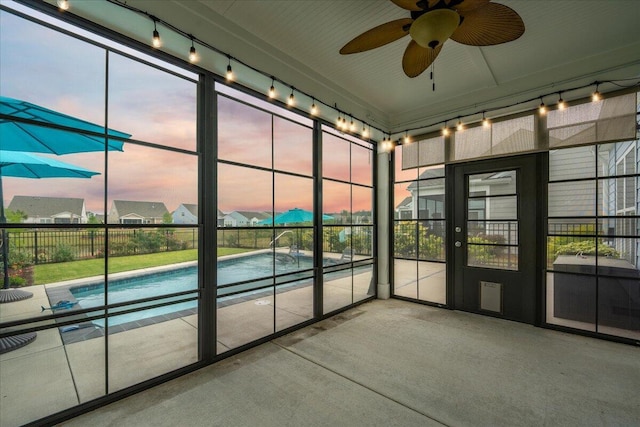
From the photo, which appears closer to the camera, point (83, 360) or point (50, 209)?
point (50, 209)

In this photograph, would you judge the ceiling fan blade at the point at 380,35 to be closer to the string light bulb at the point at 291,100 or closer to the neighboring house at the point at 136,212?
the string light bulb at the point at 291,100

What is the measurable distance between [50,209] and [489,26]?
130 inches

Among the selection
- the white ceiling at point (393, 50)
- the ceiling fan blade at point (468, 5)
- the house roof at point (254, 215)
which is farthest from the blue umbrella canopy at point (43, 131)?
the ceiling fan blade at point (468, 5)

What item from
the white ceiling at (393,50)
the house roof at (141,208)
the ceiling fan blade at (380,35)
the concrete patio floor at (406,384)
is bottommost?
the concrete patio floor at (406,384)

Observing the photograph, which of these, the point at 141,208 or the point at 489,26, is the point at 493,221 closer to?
the point at 489,26

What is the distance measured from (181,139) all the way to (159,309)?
1.57m

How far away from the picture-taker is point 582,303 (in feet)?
11.4

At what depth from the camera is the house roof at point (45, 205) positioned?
1.91 meters

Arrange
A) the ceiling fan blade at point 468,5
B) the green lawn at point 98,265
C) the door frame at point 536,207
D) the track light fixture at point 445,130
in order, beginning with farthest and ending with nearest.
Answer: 1. the track light fixture at point 445,130
2. the door frame at point 536,207
3. the green lawn at point 98,265
4. the ceiling fan blade at point 468,5

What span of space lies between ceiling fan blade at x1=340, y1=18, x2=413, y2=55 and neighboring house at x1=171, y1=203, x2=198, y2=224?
1.93 m

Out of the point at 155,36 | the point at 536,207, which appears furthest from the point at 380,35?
the point at 536,207

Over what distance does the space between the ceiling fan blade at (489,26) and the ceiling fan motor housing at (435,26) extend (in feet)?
0.37

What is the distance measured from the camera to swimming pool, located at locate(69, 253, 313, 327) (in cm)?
224

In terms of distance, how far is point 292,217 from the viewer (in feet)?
11.8
